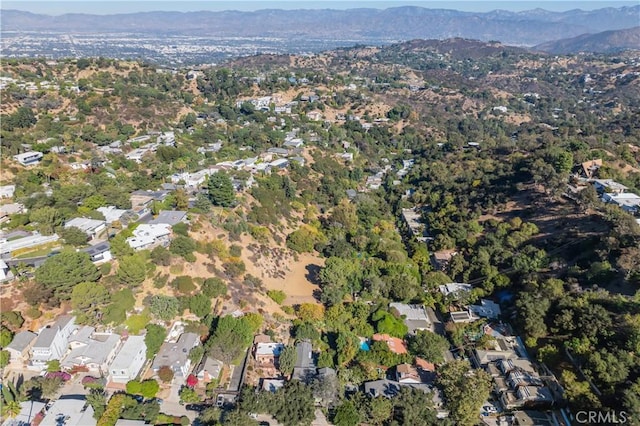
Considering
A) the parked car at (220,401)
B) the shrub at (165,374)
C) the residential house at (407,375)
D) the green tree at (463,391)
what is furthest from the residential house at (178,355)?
the green tree at (463,391)

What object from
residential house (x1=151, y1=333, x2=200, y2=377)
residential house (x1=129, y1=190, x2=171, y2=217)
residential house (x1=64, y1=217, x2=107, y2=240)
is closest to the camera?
residential house (x1=151, y1=333, x2=200, y2=377)

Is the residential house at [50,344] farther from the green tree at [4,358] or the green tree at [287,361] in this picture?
the green tree at [287,361]

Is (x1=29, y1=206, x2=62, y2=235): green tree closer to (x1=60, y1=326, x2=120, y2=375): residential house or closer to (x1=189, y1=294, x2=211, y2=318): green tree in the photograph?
(x1=60, y1=326, x2=120, y2=375): residential house

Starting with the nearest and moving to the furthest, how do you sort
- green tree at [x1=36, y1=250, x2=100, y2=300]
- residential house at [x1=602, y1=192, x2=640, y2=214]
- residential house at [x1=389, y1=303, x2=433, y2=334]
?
green tree at [x1=36, y1=250, x2=100, y2=300]
residential house at [x1=389, y1=303, x2=433, y2=334]
residential house at [x1=602, y1=192, x2=640, y2=214]

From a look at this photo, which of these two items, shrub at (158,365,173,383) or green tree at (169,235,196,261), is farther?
green tree at (169,235,196,261)

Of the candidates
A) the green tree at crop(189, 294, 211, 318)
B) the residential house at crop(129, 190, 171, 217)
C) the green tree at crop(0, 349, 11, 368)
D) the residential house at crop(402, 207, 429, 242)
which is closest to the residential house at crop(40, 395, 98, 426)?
the green tree at crop(0, 349, 11, 368)

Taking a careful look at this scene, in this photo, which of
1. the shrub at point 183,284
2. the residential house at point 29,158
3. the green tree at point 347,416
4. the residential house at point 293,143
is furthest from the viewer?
the residential house at point 293,143

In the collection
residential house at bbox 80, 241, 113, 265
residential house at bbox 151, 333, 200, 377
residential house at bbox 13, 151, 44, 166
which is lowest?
residential house at bbox 151, 333, 200, 377
